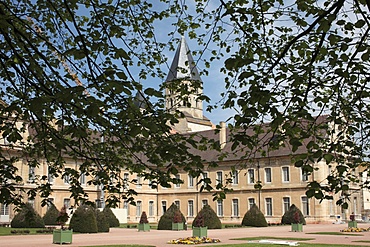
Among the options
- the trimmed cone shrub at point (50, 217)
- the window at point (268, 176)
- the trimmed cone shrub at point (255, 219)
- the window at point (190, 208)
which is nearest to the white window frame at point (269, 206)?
the window at point (268, 176)

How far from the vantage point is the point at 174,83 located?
7156mm

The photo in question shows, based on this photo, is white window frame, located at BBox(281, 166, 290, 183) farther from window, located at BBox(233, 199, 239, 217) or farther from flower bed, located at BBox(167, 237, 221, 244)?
flower bed, located at BBox(167, 237, 221, 244)

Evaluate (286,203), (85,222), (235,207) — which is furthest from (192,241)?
(235,207)

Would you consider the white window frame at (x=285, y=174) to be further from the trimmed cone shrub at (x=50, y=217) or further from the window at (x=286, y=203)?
the trimmed cone shrub at (x=50, y=217)

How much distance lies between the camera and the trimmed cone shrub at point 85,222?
26016 mm

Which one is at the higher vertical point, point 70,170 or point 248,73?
point 248,73

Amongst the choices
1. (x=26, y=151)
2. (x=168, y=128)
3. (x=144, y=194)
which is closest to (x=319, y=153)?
(x=168, y=128)

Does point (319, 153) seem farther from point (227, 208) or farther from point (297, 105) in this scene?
point (227, 208)

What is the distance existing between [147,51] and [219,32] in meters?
1.17

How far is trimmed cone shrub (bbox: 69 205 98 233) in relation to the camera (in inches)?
1024

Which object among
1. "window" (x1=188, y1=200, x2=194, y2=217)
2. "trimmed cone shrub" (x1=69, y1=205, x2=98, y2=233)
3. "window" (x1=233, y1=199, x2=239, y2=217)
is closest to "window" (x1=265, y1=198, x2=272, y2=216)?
"window" (x1=233, y1=199, x2=239, y2=217)

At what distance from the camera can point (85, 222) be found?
26078mm

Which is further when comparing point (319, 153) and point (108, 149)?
point (108, 149)

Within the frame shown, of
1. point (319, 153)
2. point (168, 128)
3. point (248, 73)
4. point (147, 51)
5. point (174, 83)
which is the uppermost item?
point (147, 51)
